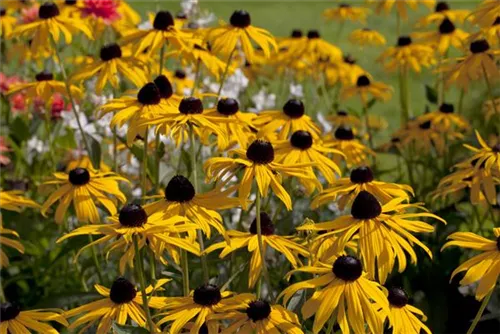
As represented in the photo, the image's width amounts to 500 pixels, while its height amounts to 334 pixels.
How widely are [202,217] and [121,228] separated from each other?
0.18 metres

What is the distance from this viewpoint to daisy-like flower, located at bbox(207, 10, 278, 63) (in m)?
2.48

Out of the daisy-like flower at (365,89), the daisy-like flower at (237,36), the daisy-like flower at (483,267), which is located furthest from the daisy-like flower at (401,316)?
the daisy-like flower at (365,89)

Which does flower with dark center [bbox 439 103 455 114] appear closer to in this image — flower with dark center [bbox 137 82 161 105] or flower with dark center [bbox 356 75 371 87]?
flower with dark center [bbox 356 75 371 87]

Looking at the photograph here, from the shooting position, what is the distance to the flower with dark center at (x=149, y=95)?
84.0 inches

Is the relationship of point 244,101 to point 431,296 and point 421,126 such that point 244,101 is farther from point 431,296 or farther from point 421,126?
point 431,296

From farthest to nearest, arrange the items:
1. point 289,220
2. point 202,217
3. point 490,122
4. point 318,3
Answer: point 318,3
point 490,122
point 289,220
point 202,217

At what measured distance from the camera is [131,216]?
1620mm

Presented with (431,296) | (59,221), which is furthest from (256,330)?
(431,296)

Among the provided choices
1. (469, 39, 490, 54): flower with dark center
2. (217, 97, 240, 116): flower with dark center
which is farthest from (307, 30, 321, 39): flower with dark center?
(217, 97, 240, 116): flower with dark center

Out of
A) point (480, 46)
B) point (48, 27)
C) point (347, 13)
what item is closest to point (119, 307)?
point (48, 27)

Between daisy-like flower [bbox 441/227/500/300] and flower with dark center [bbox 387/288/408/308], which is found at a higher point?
daisy-like flower [bbox 441/227/500/300]

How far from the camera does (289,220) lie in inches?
92.9

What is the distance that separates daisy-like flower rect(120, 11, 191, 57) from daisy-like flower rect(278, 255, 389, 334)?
1.09m

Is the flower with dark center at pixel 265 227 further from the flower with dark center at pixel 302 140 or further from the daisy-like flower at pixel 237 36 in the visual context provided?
Answer: the daisy-like flower at pixel 237 36
